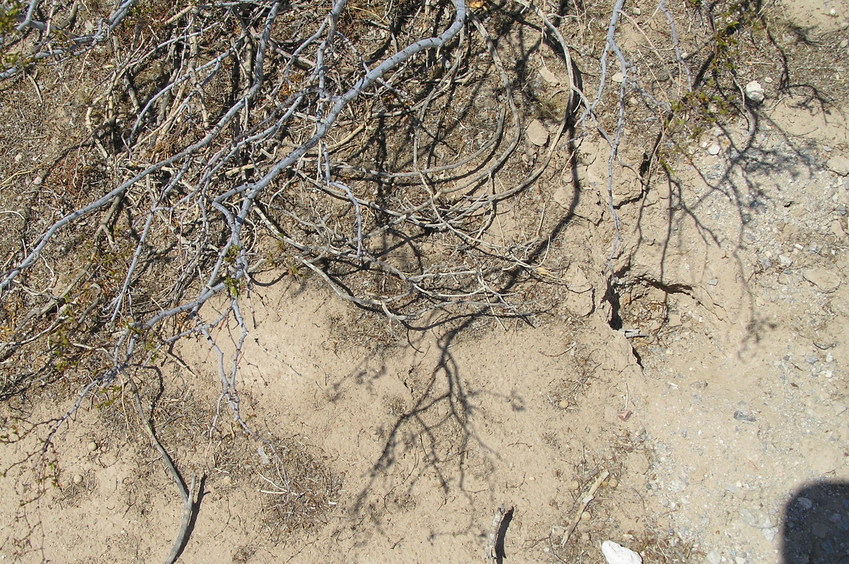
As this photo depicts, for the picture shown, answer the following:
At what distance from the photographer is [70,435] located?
3.56 meters

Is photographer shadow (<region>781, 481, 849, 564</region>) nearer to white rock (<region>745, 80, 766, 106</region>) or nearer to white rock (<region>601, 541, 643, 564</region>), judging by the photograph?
white rock (<region>601, 541, 643, 564</region>)

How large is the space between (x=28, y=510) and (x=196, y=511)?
1048mm

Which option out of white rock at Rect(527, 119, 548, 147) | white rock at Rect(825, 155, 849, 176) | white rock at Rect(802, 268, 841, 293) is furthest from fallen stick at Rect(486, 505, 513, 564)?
white rock at Rect(825, 155, 849, 176)

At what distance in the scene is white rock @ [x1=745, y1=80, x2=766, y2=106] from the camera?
325 centimetres

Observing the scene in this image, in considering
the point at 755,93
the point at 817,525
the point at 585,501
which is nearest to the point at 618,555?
the point at 585,501

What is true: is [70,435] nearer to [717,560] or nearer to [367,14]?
[367,14]

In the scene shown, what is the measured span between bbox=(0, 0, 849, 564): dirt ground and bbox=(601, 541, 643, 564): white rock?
0.06 m

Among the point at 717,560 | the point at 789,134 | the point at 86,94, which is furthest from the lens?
the point at 86,94

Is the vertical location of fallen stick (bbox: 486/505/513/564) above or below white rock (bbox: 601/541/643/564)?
below

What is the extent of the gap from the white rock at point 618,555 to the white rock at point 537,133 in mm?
2294

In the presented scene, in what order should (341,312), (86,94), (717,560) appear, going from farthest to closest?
1. (86,94)
2. (341,312)
3. (717,560)

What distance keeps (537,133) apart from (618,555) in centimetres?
240

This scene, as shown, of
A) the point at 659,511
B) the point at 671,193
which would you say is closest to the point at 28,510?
the point at 659,511

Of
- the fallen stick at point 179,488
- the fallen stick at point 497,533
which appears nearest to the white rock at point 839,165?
the fallen stick at point 497,533
